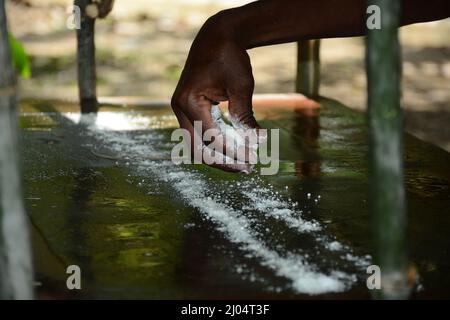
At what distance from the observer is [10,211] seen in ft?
7.61

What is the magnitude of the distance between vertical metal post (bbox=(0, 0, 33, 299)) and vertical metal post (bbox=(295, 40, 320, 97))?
413 centimetres

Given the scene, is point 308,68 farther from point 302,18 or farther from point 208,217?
point 208,217

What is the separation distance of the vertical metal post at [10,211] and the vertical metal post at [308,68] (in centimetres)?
413

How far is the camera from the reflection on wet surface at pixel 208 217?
2.81m

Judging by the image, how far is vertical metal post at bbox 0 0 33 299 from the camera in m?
2.31

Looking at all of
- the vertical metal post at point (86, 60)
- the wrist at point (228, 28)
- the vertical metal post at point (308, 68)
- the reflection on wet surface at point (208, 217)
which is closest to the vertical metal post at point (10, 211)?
the reflection on wet surface at point (208, 217)

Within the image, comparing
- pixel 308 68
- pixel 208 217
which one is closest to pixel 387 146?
pixel 208 217

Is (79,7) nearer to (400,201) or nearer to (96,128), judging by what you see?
(96,128)

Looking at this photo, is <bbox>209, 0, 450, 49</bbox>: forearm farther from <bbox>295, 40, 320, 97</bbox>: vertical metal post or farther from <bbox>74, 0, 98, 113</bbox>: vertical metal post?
<bbox>295, 40, 320, 97</bbox>: vertical metal post

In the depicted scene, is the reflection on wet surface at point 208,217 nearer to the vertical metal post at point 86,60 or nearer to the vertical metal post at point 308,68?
the vertical metal post at point 86,60

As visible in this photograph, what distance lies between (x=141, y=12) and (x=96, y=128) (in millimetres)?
6060

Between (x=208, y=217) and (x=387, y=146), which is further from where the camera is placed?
(x=208, y=217)

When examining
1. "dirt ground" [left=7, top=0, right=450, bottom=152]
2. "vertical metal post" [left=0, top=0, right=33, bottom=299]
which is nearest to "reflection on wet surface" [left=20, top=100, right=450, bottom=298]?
"vertical metal post" [left=0, top=0, right=33, bottom=299]

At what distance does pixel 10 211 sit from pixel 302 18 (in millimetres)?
1648
